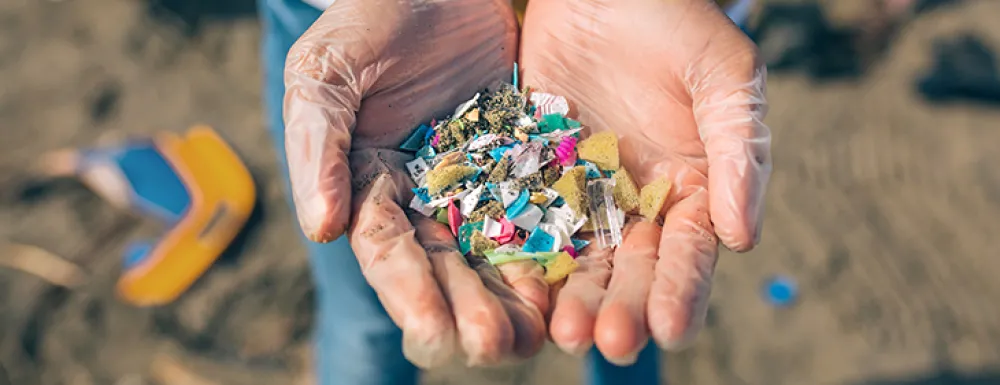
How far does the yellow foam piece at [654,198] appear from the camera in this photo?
5.45ft

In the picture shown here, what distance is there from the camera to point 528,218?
5.61 feet

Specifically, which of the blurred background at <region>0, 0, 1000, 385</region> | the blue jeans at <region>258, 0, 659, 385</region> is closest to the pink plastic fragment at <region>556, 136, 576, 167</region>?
the blue jeans at <region>258, 0, 659, 385</region>

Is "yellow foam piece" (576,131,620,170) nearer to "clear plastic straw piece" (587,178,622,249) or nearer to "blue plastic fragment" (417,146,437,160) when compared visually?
"clear plastic straw piece" (587,178,622,249)

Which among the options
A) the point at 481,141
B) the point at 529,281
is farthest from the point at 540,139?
the point at 529,281

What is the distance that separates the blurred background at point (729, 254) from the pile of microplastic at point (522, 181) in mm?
1262

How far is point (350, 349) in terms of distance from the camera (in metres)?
2.13

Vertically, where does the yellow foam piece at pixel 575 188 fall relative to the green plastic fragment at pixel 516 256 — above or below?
above

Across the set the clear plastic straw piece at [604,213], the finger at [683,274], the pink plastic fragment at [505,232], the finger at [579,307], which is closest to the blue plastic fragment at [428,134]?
the pink plastic fragment at [505,232]

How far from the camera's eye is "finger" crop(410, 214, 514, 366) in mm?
1289

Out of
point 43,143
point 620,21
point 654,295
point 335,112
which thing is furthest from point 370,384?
point 43,143

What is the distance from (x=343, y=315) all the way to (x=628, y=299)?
1.06 metres

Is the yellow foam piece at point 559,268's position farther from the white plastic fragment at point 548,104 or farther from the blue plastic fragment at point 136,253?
→ the blue plastic fragment at point 136,253

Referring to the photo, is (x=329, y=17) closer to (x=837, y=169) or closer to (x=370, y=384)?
(x=370, y=384)

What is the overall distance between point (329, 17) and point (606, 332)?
1.03 meters
